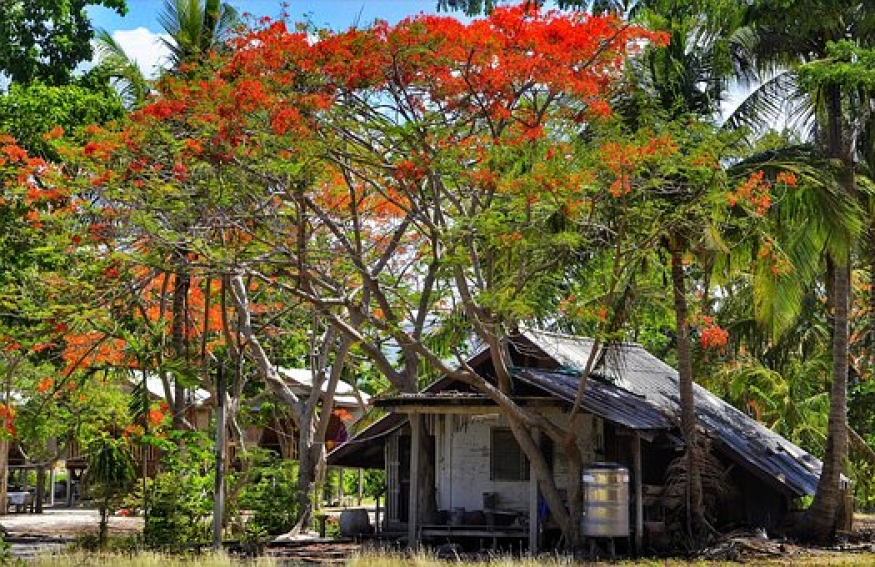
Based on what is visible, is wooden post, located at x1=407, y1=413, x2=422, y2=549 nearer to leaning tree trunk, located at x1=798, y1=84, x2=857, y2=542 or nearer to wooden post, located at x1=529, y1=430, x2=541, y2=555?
wooden post, located at x1=529, y1=430, x2=541, y2=555

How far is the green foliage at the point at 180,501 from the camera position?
21453 millimetres

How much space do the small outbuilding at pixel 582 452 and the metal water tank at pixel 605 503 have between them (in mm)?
21

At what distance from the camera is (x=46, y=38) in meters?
21.5

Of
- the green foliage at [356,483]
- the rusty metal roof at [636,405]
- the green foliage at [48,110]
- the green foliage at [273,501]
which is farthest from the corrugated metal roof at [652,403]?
the green foliage at [356,483]

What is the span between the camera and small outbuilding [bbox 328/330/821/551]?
2188 cm

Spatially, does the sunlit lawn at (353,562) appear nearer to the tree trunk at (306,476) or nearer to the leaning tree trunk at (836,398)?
the leaning tree trunk at (836,398)

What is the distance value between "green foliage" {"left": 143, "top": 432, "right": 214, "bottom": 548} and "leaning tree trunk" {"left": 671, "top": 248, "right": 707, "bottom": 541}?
8.24 meters

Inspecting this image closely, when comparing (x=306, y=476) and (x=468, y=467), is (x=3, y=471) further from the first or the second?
(x=468, y=467)

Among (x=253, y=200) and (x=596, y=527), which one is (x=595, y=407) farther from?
(x=253, y=200)

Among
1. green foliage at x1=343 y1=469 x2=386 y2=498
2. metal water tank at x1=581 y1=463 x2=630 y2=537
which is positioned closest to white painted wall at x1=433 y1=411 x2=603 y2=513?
metal water tank at x1=581 y1=463 x2=630 y2=537

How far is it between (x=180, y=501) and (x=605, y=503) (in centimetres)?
717

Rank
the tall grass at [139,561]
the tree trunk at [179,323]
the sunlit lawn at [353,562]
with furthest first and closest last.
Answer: the tree trunk at [179,323] → the sunlit lawn at [353,562] → the tall grass at [139,561]

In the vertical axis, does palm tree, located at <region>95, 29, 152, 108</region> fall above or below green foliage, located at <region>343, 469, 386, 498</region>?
above

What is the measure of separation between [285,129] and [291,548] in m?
8.53
